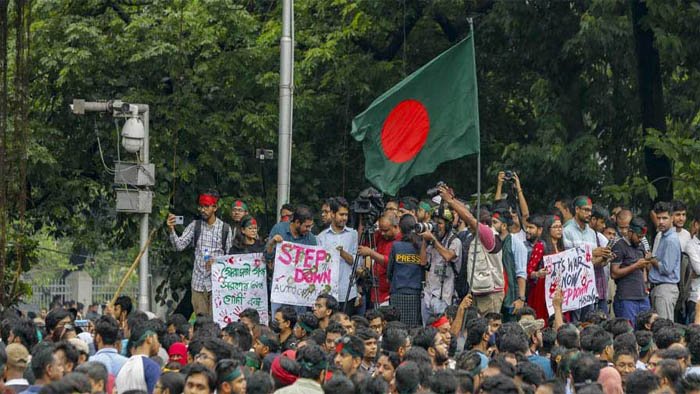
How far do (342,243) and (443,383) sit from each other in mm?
6808

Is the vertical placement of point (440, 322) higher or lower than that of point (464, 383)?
higher

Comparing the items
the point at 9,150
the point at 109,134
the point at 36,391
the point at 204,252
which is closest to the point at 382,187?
the point at 204,252

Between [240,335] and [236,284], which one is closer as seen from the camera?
[240,335]

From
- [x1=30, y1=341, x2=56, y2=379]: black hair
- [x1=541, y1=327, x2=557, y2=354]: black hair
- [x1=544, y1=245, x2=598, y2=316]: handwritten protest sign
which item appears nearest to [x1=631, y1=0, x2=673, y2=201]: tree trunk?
[x1=544, y1=245, x2=598, y2=316]: handwritten protest sign

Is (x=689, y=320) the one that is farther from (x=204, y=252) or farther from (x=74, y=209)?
(x=74, y=209)

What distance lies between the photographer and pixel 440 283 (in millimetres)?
15758

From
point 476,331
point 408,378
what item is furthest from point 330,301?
point 408,378

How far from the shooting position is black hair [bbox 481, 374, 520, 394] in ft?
30.6

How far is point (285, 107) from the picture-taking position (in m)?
19.6

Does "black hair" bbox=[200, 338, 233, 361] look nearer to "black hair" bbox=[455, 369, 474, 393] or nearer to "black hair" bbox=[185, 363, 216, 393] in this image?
"black hair" bbox=[185, 363, 216, 393]

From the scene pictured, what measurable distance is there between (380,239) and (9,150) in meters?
5.17

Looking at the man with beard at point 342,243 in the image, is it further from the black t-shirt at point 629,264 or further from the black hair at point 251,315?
the black t-shirt at point 629,264

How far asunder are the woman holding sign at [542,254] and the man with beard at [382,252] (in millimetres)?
1445

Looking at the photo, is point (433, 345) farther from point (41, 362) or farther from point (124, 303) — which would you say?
point (124, 303)
